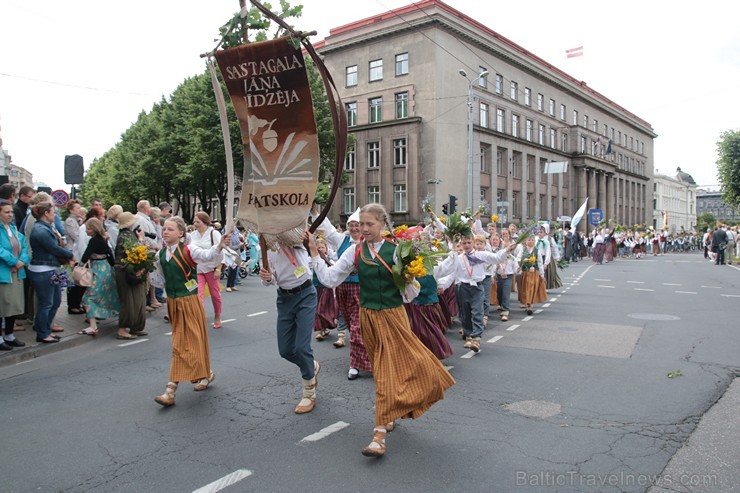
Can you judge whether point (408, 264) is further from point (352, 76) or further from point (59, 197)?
point (352, 76)

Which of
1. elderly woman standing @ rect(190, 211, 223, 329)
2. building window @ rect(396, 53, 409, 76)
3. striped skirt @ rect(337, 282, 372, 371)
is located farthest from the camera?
building window @ rect(396, 53, 409, 76)

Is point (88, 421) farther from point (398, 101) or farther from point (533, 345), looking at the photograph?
point (398, 101)

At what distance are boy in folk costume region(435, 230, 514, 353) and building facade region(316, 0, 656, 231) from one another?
25.2m

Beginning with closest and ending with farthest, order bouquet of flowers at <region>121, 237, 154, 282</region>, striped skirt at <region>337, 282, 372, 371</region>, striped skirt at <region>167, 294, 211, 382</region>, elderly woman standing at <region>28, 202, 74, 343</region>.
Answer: striped skirt at <region>167, 294, 211, 382</region>
striped skirt at <region>337, 282, 372, 371</region>
bouquet of flowers at <region>121, 237, 154, 282</region>
elderly woman standing at <region>28, 202, 74, 343</region>

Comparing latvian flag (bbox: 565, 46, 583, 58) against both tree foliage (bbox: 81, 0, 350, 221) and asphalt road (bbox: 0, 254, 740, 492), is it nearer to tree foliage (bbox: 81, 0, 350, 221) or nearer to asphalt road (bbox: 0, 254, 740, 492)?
tree foliage (bbox: 81, 0, 350, 221)

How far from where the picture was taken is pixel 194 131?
32531 mm

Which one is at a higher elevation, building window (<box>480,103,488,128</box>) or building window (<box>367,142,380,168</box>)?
building window (<box>480,103,488,128</box>)

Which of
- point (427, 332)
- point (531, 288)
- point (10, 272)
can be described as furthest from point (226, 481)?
point (531, 288)

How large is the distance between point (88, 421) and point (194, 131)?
97.3 ft

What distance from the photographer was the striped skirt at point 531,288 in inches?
472

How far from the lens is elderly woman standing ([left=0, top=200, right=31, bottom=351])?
7680mm

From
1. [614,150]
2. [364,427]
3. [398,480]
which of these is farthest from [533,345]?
[614,150]

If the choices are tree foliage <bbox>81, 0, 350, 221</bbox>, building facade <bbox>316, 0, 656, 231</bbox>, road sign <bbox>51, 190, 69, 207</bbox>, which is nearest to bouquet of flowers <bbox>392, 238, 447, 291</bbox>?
road sign <bbox>51, 190, 69, 207</bbox>

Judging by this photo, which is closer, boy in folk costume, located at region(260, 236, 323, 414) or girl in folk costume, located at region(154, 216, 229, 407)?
boy in folk costume, located at region(260, 236, 323, 414)
